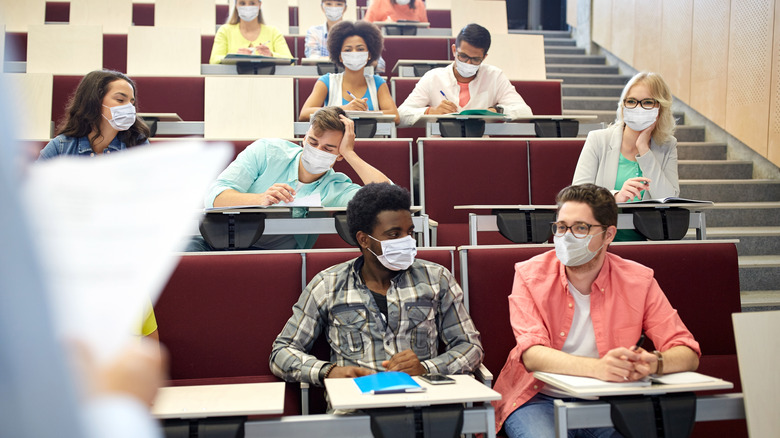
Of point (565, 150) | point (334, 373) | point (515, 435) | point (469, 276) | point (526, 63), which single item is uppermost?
point (526, 63)

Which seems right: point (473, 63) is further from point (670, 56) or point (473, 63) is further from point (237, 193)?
point (670, 56)

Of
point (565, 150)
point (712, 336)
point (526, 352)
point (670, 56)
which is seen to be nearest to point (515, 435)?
point (526, 352)

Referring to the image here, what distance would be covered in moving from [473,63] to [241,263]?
81.7 inches

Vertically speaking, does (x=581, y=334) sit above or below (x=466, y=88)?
below

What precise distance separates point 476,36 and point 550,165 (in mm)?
815

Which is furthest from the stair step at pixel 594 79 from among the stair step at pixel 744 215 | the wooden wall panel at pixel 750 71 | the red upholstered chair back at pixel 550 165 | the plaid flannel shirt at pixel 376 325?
the plaid flannel shirt at pixel 376 325

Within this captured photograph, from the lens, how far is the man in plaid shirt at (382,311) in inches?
71.3

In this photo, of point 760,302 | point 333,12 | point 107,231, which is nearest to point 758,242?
point 760,302

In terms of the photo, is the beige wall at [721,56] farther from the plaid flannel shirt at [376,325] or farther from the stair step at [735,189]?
the plaid flannel shirt at [376,325]

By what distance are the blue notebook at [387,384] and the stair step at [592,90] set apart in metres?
Result: 4.47

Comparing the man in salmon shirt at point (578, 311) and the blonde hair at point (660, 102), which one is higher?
the blonde hair at point (660, 102)

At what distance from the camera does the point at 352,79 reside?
145 inches

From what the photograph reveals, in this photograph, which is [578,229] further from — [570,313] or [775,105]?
[775,105]

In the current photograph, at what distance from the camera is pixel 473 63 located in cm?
364
